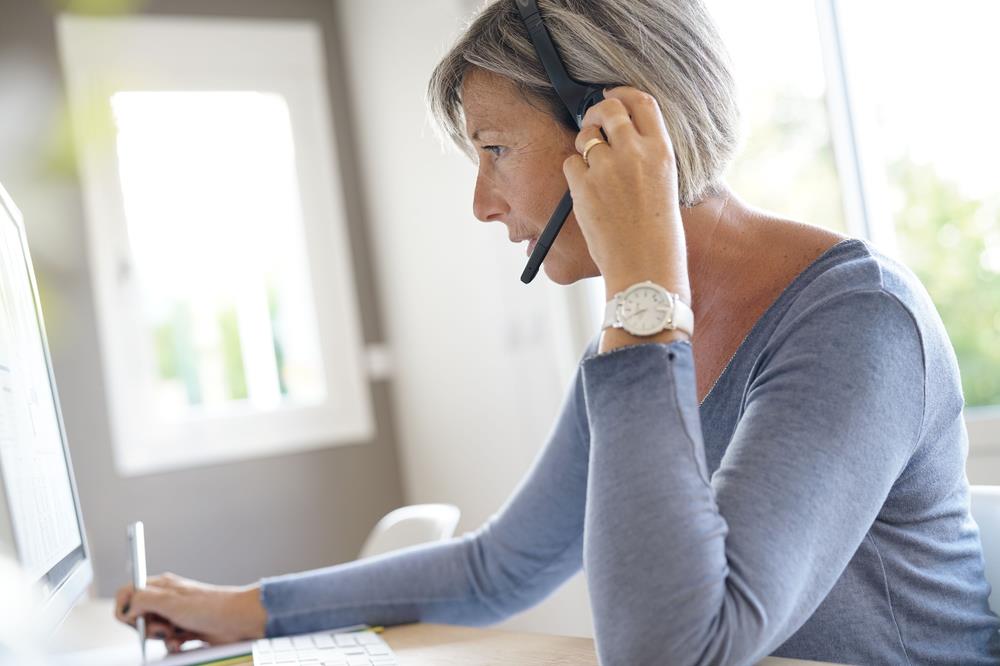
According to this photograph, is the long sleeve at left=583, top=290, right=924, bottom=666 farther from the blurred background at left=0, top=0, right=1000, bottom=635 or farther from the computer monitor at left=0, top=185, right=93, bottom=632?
the blurred background at left=0, top=0, right=1000, bottom=635

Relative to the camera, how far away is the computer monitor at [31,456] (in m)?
0.77

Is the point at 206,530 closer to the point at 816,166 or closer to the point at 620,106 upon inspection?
the point at 816,166

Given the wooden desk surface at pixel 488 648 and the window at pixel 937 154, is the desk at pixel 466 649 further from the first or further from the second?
the window at pixel 937 154

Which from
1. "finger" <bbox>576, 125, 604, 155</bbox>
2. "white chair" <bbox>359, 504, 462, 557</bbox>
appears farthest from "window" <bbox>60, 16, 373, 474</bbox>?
"finger" <bbox>576, 125, 604, 155</bbox>

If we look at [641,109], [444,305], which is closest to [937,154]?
[641,109]

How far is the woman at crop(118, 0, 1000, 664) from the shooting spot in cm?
75

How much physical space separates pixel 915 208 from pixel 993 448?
571 mm

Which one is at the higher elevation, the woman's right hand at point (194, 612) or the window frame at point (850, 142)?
the window frame at point (850, 142)

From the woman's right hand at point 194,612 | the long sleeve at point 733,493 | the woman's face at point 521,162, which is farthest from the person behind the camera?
the woman's right hand at point 194,612

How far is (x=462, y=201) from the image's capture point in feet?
10.6

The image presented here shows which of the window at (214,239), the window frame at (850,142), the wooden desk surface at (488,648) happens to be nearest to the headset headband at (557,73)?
the wooden desk surface at (488,648)

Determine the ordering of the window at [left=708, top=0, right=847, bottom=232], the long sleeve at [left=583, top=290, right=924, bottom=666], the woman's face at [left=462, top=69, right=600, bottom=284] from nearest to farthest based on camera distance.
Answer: the long sleeve at [left=583, top=290, right=924, bottom=666] → the woman's face at [left=462, top=69, right=600, bottom=284] → the window at [left=708, top=0, right=847, bottom=232]

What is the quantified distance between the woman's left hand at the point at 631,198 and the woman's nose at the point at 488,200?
235mm

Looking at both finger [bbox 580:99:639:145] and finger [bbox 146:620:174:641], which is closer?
finger [bbox 580:99:639:145]
